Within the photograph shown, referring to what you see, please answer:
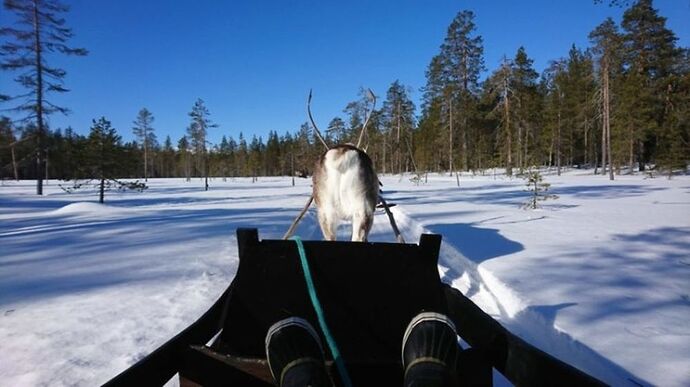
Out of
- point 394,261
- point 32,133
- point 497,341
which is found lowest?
point 497,341

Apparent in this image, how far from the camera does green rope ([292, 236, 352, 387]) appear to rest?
163 cm

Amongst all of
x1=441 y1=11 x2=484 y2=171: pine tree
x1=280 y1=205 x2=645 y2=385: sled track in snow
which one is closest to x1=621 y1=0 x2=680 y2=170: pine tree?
x1=441 y1=11 x2=484 y2=171: pine tree

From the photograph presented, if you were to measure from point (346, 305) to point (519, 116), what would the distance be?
43.7 meters

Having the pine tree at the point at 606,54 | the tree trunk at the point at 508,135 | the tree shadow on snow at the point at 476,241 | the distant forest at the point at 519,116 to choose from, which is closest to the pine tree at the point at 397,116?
the distant forest at the point at 519,116

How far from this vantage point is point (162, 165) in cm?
11700

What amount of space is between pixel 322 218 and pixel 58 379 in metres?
3.02

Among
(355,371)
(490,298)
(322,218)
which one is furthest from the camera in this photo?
(322,218)

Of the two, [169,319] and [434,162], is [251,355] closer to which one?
[169,319]

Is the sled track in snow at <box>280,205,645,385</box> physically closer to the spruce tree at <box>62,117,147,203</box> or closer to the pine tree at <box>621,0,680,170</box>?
the spruce tree at <box>62,117,147,203</box>

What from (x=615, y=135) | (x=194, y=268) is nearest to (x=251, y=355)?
(x=194, y=268)

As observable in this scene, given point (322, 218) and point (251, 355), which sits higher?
point (322, 218)

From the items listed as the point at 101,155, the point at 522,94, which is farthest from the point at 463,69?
the point at 101,155

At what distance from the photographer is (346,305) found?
1.97m

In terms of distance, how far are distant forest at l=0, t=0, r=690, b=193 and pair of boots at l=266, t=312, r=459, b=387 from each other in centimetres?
1259
